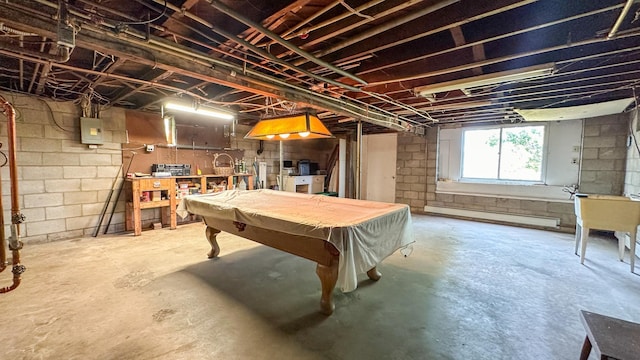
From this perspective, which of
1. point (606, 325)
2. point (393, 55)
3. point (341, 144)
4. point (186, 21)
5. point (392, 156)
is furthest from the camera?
point (341, 144)

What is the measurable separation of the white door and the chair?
4064 mm

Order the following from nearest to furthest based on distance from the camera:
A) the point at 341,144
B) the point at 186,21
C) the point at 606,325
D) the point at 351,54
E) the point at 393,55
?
1. the point at 606,325
2. the point at 186,21
3. the point at 351,54
4. the point at 393,55
5. the point at 341,144

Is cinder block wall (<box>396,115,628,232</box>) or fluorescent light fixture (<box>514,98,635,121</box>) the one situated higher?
fluorescent light fixture (<box>514,98,635,121</box>)

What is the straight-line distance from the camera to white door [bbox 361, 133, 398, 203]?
725 cm

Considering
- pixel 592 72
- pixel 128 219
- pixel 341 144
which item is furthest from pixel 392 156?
pixel 128 219

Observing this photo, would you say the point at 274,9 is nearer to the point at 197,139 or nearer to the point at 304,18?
the point at 304,18

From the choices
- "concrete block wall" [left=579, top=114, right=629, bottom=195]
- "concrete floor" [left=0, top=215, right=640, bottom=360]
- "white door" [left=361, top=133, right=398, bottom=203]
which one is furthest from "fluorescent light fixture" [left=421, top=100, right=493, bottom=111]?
"white door" [left=361, top=133, right=398, bottom=203]

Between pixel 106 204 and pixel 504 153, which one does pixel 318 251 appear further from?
pixel 504 153

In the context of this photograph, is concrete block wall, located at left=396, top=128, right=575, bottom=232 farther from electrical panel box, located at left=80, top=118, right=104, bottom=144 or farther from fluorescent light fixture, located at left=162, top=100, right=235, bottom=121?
electrical panel box, located at left=80, top=118, right=104, bottom=144

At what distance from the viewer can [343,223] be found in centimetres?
205

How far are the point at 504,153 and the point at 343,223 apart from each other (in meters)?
5.49

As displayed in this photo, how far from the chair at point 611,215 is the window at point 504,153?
2.27 metres

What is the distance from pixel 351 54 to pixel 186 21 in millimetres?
1427

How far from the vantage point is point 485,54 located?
8.39ft
